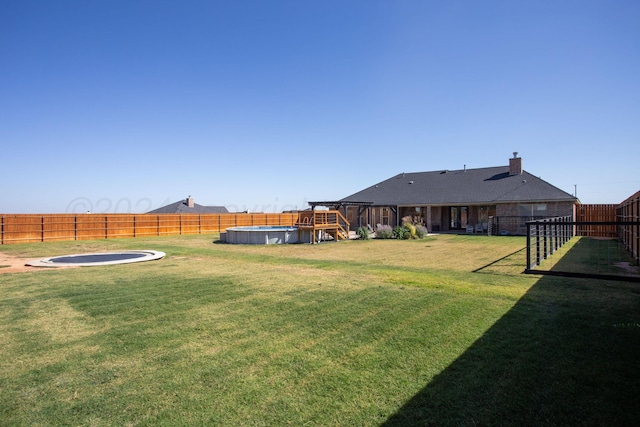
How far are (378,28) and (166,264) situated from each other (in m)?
12.3

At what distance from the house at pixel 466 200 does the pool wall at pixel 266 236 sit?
1.92 m

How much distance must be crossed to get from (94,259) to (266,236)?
738cm

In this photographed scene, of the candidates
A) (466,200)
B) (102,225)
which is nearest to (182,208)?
(102,225)

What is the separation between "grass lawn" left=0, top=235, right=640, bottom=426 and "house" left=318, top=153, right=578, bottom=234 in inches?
515

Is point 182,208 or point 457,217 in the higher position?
point 182,208

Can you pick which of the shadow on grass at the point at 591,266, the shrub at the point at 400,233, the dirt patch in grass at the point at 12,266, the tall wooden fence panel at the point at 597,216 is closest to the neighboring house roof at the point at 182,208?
the dirt patch in grass at the point at 12,266

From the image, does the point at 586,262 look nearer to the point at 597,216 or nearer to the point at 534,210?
the point at 534,210

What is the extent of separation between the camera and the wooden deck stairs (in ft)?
58.4

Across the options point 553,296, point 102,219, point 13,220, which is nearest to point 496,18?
point 553,296

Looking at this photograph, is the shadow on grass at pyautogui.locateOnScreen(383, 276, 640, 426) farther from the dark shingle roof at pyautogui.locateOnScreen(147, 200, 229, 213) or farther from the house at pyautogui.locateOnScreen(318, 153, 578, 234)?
the dark shingle roof at pyautogui.locateOnScreen(147, 200, 229, 213)

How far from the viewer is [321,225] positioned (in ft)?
59.4

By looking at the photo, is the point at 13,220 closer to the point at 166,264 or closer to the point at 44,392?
the point at 166,264

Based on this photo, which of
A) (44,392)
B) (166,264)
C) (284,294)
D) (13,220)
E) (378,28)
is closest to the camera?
(44,392)

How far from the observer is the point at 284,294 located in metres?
6.41
